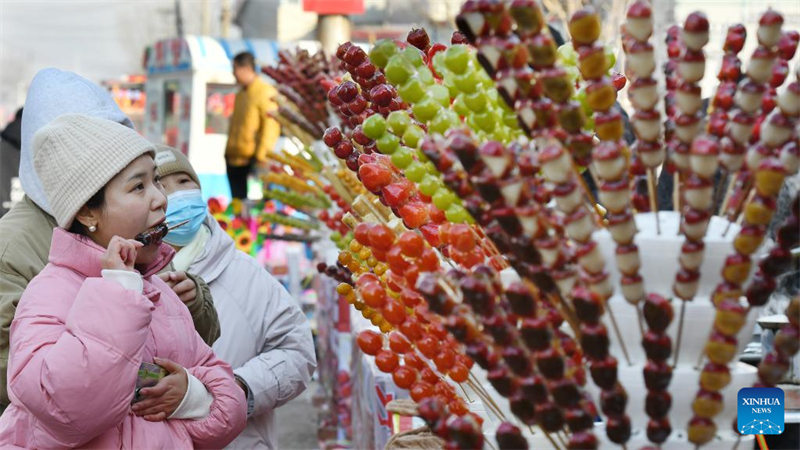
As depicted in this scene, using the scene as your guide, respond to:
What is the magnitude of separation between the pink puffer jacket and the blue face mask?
832mm

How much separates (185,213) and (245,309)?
0.34 m

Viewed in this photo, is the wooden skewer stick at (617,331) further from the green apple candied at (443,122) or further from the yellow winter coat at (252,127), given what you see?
the yellow winter coat at (252,127)

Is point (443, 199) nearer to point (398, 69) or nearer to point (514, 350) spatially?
point (398, 69)

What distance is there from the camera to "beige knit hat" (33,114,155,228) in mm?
2127

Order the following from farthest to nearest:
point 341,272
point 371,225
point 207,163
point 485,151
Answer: point 207,163 < point 341,272 < point 371,225 < point 485,151

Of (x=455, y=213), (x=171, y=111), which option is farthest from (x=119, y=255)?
(x=171, y=111)

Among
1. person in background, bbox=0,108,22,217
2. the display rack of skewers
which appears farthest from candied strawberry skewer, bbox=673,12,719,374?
person in background, bbox=0,108,22,217

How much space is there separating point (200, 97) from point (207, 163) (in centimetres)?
100

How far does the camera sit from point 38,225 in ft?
8.58

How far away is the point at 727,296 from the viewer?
4.56ft

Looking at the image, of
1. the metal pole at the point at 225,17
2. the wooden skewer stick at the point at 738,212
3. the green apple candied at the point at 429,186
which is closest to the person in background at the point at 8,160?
the green apple candied at the point at 429,186

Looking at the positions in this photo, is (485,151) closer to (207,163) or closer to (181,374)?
(181,374)

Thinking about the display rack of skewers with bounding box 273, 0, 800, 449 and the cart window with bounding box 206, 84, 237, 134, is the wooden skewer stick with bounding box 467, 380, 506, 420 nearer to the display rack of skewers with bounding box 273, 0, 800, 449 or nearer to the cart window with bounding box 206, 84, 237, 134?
the display rack of skewers with bounding box 273, 0, 800, 449

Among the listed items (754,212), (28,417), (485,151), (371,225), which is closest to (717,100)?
(754,212)
